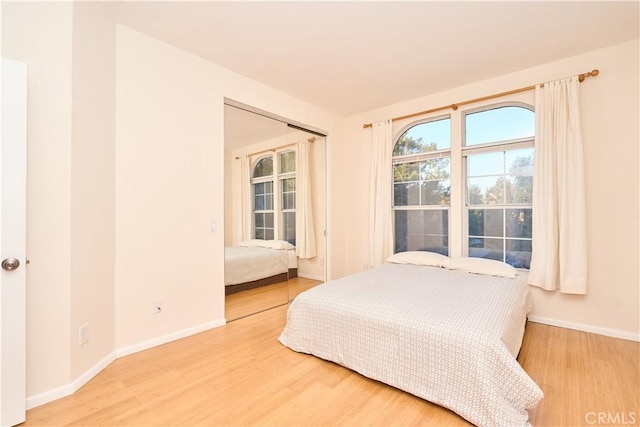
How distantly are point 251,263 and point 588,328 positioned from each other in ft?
11.5

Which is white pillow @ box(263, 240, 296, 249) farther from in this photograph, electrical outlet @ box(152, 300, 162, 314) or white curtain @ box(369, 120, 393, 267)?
electrical outlet @ box(152, 300, 162, 314)

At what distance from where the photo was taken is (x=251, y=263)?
3.57 m

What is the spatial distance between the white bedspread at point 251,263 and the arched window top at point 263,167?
2.89 ft

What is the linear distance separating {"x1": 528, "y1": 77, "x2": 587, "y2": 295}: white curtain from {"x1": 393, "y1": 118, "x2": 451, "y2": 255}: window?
3.23ft

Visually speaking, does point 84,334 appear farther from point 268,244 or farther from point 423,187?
point 423,187

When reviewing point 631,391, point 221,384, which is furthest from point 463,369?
point 221,384

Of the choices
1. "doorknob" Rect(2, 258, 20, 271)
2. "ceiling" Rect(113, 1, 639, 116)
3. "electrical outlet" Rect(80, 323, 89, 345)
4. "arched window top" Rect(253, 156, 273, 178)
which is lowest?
"electrical outlet" Rect(80, 323, 89, 345)

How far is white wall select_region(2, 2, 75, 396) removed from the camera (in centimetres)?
174

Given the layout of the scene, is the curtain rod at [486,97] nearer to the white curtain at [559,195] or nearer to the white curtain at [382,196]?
the white curtain at [559,195]

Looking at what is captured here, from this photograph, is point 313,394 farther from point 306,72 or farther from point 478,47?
point 478,47

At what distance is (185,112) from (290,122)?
A: 147 cm

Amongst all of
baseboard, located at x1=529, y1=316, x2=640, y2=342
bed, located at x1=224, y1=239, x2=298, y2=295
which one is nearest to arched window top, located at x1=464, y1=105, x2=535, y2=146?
baseboard, located at x1=529, y1=316, x2=640, y2=342

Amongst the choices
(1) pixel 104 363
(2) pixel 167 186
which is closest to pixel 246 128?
(2) pixel 167 186

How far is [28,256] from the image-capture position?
1732 mm
